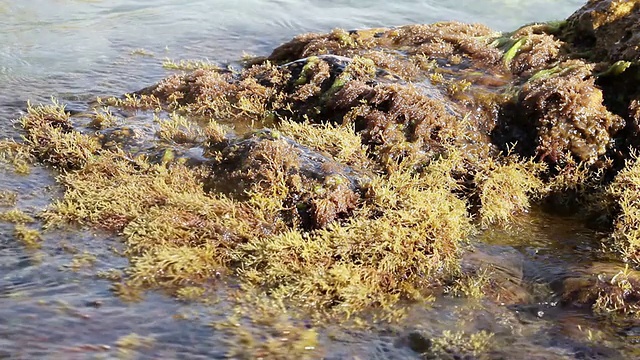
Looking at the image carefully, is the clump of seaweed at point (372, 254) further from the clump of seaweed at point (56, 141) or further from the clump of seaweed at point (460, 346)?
the clump of seaweed at point (56, 141)

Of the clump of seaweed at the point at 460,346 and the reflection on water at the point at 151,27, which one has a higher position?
the reflection on water at the point at 151,27

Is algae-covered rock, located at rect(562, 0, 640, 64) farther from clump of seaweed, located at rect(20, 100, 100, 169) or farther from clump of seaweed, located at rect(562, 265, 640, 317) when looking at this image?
clump of seaweed, located at rect(20, 100, 100, 169)

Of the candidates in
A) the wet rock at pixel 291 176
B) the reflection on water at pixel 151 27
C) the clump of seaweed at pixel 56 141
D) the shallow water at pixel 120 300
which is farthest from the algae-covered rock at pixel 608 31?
the clump of seaweed at pixel 56 141

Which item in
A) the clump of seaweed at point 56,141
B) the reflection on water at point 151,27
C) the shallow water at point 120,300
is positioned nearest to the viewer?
the shallow water at point 120,300

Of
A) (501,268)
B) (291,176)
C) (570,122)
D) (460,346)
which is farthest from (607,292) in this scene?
(291,176)

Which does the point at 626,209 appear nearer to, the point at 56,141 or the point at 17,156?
the point at 56,141

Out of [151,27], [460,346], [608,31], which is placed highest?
[608,31]

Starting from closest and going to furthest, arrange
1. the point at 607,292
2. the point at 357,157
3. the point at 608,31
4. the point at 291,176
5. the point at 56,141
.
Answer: the point at 607,292 < the point at 291,176 < the point at 357,157 < the point at 56,141 < the point at 608,31

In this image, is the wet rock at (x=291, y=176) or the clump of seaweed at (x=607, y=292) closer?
the clump of seaweed at (x=607, y=292)

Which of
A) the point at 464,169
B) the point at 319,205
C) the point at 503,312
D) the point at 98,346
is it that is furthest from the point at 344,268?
the point at 464,169

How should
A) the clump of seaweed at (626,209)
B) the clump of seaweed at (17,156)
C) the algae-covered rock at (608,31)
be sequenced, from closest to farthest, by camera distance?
the clump of seaweed at (626,209) → the clump of seaweed at (17,156) → the algae-covered rock at (608,31)

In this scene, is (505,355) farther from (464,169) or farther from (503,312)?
(464,169)

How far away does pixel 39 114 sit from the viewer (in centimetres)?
702

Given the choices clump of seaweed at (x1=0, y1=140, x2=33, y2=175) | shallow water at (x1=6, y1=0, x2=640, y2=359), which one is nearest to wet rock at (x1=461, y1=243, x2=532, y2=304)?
shallow water at (x1=6, y1=0, x2=640, y2=359)
